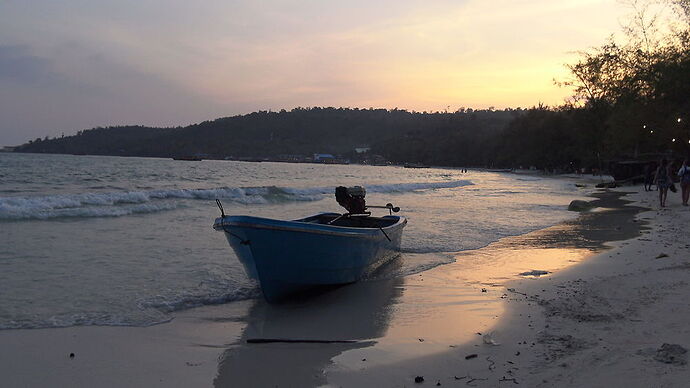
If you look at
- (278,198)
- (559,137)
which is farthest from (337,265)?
(559,137)

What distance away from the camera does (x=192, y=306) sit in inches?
261

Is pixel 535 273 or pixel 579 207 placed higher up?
pixel 579 207

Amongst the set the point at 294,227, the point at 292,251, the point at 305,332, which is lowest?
the point at 305,332

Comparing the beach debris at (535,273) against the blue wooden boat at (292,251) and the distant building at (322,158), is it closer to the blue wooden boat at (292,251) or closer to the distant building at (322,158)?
the blue wooden boat at (292,251)

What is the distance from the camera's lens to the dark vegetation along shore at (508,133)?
102 ft

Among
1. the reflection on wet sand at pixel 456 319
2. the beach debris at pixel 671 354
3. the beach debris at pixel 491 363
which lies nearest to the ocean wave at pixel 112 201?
the reflection on wet sand at pixel 456 319

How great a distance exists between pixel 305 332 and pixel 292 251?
149 centimetres

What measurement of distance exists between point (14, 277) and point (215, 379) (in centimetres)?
510

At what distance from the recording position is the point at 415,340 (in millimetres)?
5105

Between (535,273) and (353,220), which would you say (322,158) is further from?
(535,273)

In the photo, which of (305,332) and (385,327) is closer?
(305,332)

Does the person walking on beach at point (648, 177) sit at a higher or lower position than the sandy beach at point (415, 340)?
higher

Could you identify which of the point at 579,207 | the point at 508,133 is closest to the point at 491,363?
the point at 579,207

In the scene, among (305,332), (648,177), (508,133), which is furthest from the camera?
(508,133)
